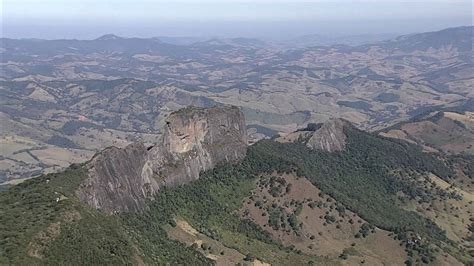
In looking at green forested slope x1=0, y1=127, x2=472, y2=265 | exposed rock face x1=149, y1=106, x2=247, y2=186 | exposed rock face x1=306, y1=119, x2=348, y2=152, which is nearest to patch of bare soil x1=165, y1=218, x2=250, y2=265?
green forested slope x1=0, y1=127, x2=472, y2=265

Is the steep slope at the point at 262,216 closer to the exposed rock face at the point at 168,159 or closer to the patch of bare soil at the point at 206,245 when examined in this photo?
the patch of bare soil at the point at 206,245

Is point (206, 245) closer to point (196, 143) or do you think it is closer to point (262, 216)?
point (262, 216)

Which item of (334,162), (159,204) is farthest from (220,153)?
(334,162)

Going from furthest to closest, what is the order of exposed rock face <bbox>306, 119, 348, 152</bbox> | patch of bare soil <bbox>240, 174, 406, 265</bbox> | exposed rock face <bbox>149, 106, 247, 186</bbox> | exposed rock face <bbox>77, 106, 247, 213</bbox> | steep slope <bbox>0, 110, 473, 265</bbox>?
exposed rock face <bbox>306, 119, 348, 152</bbox>, exposed rock face <bbox>149, 106, 247, 186</bbox>, patch of bare soil <bbox>240, 174, 406, 265</bbox>, exposed rock face <bbox>77, 106, 247, 213</bbox>, steep slope <bbox>0, 110, 473, 265</bbox>

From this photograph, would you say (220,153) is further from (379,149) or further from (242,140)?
(379,149)

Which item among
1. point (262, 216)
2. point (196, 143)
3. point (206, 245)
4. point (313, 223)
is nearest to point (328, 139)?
point (313, 223)

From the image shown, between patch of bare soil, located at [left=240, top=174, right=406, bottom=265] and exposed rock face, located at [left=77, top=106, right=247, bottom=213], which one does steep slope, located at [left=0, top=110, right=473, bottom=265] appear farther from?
exposed rock face, located at [left=77, top=106, right=247, bottom=213]
